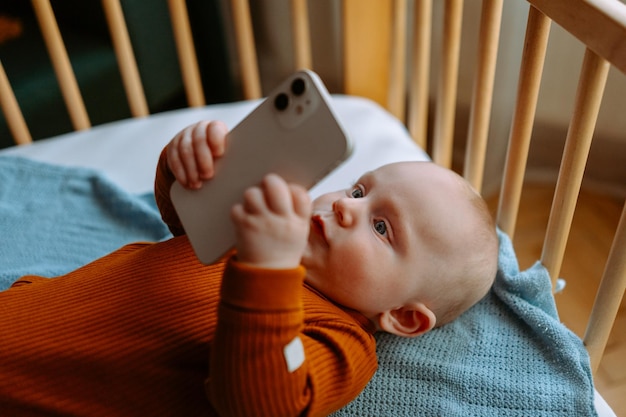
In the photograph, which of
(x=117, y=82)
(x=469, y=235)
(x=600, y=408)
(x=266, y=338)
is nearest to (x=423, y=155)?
(x=469, y=235)

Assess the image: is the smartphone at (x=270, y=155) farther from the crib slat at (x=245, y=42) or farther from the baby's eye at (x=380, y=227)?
the crib slat at (x=245, y=42)

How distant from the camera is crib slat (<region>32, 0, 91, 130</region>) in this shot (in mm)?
956

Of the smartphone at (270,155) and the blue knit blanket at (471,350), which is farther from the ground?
the smartphone at (270,155)

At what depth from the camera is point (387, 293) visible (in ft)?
2.19

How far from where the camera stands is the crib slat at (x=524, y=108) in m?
0.66

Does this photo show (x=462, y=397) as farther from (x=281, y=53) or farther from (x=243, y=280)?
(x=281, y=53)

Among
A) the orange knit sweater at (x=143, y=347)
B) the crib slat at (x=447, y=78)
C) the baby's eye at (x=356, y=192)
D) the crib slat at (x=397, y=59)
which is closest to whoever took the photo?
the orange knit sweater at (x=143, y=347)

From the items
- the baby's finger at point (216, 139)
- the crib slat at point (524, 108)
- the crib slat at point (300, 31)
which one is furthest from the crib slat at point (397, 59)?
the baby's finger at point (216, 139)

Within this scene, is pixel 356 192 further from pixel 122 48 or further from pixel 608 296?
pixel 122 48

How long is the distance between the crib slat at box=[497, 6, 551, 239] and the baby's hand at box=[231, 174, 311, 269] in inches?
13.3

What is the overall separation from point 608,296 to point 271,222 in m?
0.39

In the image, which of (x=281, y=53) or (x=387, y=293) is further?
(x=281, y=53)

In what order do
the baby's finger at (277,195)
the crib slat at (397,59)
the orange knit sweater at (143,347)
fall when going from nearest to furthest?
the baby's finger at (277,195) < the orange knit sweater at (143,347) < the crib slat at (397,59)

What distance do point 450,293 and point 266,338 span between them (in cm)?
27
